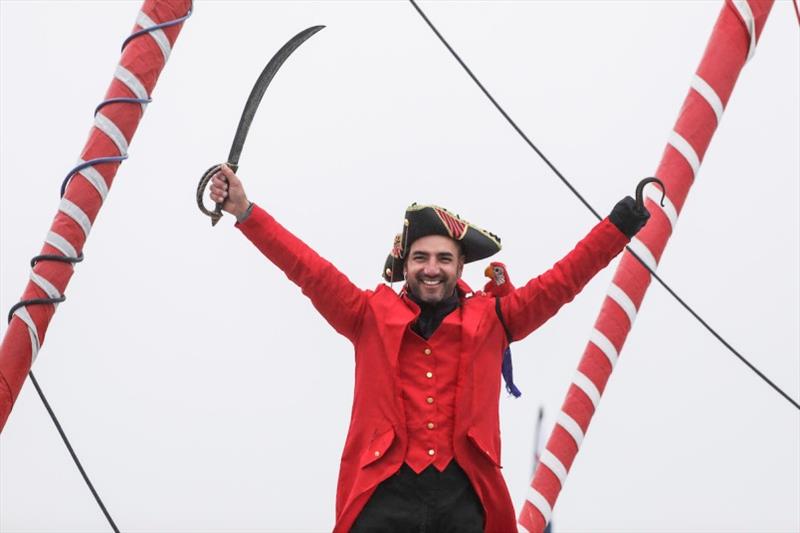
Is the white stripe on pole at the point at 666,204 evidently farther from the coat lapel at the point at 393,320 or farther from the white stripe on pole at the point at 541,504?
the coat lapel at the point at 393,320

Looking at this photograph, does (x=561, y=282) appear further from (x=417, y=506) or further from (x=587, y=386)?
(x=587, y=386)

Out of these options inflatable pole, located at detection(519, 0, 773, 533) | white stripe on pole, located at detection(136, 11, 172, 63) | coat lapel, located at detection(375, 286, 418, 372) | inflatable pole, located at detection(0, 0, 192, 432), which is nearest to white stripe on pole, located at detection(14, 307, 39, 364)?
inflatable pole, located at detection(0, 0, 192, 432)

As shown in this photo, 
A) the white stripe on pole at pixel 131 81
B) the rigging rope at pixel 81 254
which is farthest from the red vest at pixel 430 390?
the white stripe on pole at pixel 131 81

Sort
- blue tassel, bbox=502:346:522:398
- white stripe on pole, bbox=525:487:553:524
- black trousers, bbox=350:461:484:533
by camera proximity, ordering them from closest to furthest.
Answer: black trousers, bbox=350:461:484:533
blue tassel, bbox=502:346:522:398
white stripe on pole, bbox=525:487:553:524

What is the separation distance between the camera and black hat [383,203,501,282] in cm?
435

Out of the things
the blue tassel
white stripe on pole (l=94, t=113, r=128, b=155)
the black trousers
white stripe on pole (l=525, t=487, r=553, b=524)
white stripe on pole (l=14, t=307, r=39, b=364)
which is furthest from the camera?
white stripe on pole (l=525, t=487, r=553, b=524)

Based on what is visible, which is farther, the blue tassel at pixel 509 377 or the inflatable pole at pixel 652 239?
the inflatable pole at pixel 652 239

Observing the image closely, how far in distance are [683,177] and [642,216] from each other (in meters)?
1.95

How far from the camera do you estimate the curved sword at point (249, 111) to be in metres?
4.18

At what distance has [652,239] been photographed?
6.09 m

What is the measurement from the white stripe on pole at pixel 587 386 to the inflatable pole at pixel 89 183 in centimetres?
207

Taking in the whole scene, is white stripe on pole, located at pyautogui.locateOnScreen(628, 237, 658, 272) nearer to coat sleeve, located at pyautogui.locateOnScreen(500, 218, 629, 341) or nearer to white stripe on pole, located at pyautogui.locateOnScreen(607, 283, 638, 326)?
white stripe on pole, located at pyautogui.locateOnScreen(607, 283, 638, 326)

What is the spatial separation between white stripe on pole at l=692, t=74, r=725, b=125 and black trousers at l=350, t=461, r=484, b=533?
240cm

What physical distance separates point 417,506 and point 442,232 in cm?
69
